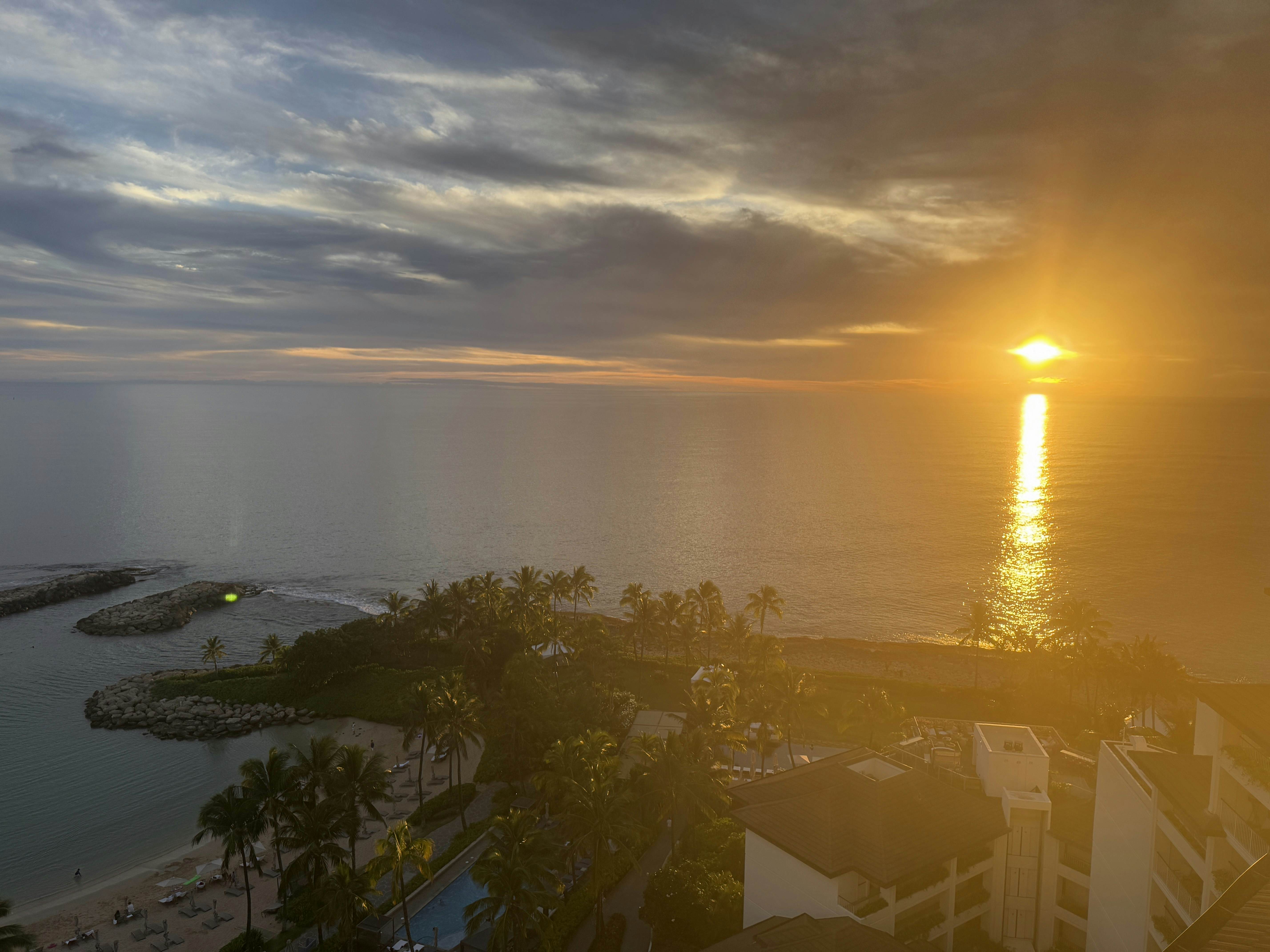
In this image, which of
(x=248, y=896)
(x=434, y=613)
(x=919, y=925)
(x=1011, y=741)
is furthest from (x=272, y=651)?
(x=1011, y=741)

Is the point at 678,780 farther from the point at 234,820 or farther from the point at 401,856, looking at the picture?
the point at 234,820

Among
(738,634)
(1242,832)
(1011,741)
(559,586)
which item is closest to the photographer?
(1242,832)

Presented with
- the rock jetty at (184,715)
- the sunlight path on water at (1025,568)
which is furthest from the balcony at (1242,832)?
the sunlight path on water at (1025,568)

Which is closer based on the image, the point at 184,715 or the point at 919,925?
the point at 919,925

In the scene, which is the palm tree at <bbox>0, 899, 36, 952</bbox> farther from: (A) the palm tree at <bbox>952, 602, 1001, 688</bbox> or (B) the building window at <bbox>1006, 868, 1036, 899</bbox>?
→ (A) the palm tree at <bbox>952, 602, 1001, 688</bbox>

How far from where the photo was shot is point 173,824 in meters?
47.0

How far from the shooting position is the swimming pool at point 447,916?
3300 cm

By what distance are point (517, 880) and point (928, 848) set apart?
1545cm

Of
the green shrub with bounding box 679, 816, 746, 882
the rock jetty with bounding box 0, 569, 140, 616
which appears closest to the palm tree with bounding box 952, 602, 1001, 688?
the green shrub with bounding box 679, 816, 746, 882

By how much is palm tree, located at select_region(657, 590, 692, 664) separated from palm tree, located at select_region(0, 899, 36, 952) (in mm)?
50268

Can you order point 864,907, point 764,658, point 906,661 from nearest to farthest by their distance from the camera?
point 864,907
point 764,658
point 906,661

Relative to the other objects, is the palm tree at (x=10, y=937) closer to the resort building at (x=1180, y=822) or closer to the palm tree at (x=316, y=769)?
the palm tree at (x=316, y=769)

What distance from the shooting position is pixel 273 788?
108ft

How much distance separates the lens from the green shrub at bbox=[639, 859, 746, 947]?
30922mm
